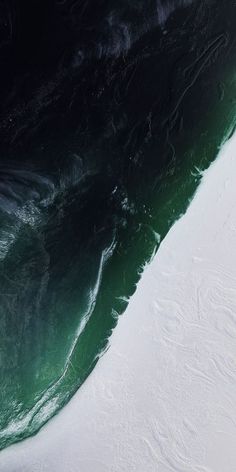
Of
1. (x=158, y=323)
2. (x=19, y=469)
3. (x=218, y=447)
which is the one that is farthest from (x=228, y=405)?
(x=19, y=469)

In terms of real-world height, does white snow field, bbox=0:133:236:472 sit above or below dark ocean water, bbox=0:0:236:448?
below

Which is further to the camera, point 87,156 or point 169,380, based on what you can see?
point 87,156

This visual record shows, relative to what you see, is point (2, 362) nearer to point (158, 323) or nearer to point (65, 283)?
point (65, 283)

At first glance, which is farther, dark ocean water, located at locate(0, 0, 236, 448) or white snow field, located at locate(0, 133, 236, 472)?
dark ocean water, located at locate(0, 0, 236, 448)

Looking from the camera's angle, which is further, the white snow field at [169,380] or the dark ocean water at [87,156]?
the dark ocean water at [87,156]

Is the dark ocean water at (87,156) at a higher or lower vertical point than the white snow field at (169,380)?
higher
